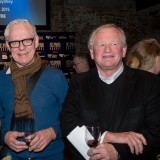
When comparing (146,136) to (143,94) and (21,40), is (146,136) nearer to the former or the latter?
(143,94)

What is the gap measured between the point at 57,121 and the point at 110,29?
2.52 feet

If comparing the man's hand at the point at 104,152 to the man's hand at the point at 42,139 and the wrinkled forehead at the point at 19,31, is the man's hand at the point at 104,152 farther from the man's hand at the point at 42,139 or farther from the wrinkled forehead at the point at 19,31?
the wrinkled forehead at the point at 19,31

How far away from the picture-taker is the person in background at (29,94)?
2.21m

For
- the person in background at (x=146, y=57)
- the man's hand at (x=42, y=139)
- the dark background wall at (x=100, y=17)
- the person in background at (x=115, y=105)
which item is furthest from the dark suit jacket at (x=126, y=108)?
the dark background wall at (x=100, y=17)

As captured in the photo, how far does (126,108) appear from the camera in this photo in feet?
6.50

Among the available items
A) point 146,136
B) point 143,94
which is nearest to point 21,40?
point 143,94

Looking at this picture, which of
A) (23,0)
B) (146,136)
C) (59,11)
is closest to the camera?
(146,136)

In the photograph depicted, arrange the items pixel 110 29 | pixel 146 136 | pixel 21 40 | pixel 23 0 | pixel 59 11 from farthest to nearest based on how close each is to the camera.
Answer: pixel 59 11 → pixel 23 0 → pixel 21 40 → pixel 110 29 → pixel 146 136

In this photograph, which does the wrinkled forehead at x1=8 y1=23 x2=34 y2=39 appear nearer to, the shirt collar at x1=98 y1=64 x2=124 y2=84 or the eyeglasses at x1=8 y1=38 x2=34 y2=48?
the eyeglasses at x1=8 y1=38 x2=34 y2=48

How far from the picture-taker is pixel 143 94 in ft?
6.53

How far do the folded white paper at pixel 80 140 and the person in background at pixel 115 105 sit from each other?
0.10ft

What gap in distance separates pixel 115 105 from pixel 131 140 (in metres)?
0.25

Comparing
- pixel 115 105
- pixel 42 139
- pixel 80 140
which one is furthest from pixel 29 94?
pixel 115 105

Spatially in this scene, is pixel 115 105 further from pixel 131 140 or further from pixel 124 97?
pixel 131 140
